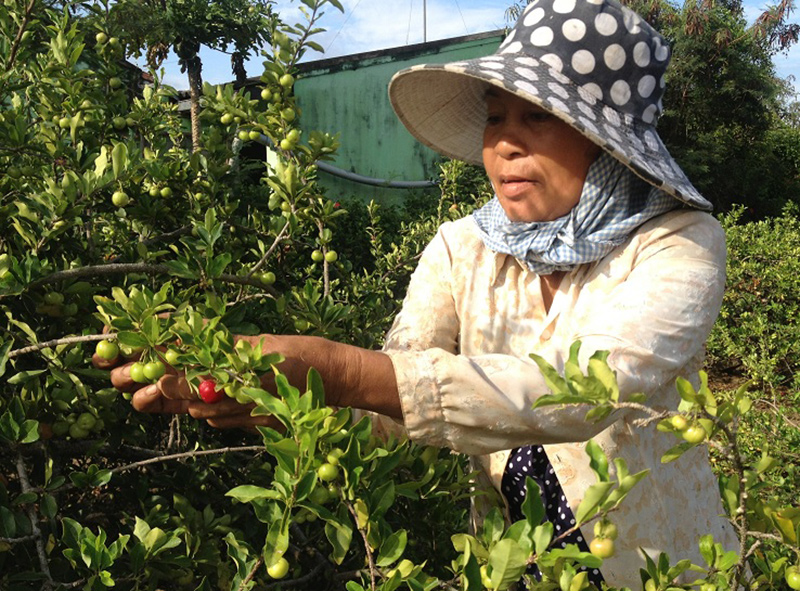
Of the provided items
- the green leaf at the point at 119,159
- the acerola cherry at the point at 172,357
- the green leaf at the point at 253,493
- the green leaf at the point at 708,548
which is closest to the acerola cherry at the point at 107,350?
the acerola cherry at the point at 172,357

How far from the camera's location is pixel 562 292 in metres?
1.50

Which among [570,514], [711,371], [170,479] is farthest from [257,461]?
[711,371]

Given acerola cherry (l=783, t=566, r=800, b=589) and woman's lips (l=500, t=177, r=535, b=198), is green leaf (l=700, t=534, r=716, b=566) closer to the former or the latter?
acerola cherry (l=783, t=566, r=800, b=589)

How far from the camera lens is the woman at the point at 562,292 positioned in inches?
43.4

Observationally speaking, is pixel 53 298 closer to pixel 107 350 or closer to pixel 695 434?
pixel 107 350

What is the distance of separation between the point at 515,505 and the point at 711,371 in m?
5.14

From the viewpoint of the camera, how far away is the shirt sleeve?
109 centimetres

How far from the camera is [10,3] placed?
6.81ft

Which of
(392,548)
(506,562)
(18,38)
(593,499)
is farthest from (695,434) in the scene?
(18,38)

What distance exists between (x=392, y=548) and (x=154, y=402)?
0.42 metres

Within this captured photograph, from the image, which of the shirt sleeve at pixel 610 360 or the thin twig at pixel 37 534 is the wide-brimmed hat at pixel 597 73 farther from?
the thin twig at pixel 37 534

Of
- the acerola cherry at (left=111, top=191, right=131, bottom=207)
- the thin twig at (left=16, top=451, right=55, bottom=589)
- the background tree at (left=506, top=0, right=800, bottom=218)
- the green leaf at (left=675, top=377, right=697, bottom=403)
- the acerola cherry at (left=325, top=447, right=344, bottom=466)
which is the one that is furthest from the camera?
the background tree at (left=506, top=0, right=800, bottom=218)

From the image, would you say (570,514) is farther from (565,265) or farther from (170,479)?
(170,479)

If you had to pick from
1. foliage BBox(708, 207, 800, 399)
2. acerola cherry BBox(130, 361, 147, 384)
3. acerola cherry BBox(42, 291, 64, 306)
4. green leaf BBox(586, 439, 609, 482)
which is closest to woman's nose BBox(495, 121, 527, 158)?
green leaf BBox(586, 439, 609, 482)
